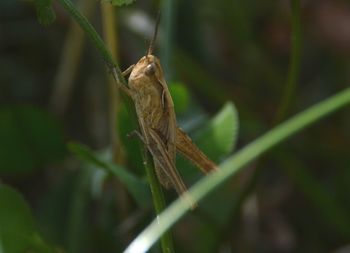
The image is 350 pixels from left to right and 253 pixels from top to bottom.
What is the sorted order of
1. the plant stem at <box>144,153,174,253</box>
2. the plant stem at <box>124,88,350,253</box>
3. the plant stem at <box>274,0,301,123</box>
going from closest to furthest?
the plant stem at <box>124,88,350,253</box>
the plant stem at <box>144,153,174,253</box>
the plant stem at <box>274,0,301,123</box>

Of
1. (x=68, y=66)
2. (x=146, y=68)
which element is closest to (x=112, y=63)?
(x=146, y=68)

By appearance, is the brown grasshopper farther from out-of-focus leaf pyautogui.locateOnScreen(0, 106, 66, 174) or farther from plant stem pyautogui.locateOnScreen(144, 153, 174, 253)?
out-of-focus leaf pyautogui.locateOnScreen(0, 106, 66, 174)

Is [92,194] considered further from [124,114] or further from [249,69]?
[249,69]

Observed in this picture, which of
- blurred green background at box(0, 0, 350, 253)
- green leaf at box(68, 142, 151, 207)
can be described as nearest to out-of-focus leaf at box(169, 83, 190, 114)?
blurred green background at box(0, 0, 350, 253)

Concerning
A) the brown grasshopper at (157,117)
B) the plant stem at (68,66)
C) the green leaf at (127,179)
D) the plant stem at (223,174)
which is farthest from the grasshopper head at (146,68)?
the plant stem at (68,66)

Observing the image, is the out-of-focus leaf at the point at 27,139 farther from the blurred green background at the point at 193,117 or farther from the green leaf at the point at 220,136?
the green leaf at the point at 220,136

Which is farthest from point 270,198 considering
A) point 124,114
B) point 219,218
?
point 124,114

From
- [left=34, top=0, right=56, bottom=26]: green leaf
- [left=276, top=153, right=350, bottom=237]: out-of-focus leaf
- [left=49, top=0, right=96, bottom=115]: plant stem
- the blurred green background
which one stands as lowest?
[left=276, top=153, right=350, bottom=237]: out-of-focus leaf

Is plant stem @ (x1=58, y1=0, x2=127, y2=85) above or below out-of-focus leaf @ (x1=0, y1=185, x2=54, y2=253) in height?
above
